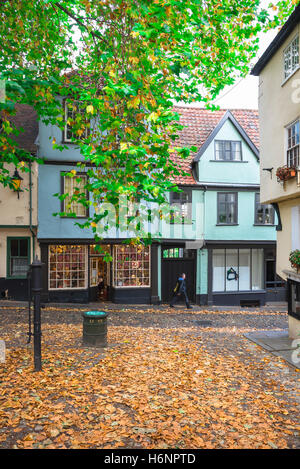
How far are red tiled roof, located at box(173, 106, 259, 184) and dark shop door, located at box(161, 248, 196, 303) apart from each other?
4.25 m

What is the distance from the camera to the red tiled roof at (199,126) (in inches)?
792

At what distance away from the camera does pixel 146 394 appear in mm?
6445

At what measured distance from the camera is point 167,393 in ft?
21.5

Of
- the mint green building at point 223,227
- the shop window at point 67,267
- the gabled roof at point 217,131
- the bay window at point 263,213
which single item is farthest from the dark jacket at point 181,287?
the gabled roof at point 217,131

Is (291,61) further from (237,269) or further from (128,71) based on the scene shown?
(237,269)

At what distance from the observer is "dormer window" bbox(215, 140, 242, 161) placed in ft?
65.1

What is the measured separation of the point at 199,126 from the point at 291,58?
10.5m

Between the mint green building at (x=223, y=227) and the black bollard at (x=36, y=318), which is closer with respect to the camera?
the black bollard at (x=36, y=318)

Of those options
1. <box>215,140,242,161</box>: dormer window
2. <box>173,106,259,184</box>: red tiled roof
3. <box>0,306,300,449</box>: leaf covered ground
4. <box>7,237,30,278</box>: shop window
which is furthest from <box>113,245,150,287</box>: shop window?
<box>0,306,300,449</box>: leaf covered ground

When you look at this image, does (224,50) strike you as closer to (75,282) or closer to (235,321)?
(235,321)

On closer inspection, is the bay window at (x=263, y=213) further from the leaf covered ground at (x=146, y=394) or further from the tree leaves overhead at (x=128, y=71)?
the leaf covered ground at (x=146, y=394)

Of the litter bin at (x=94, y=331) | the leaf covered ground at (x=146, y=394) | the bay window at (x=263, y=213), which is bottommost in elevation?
the leaf covered ground at (x=146, y=394)

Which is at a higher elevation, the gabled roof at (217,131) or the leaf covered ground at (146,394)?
the gabled roof at (217,131)

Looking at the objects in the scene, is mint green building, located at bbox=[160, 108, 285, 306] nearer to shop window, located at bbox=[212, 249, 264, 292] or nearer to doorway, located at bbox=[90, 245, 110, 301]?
shop window, located at bbox=[212, 249, 264, 292]
